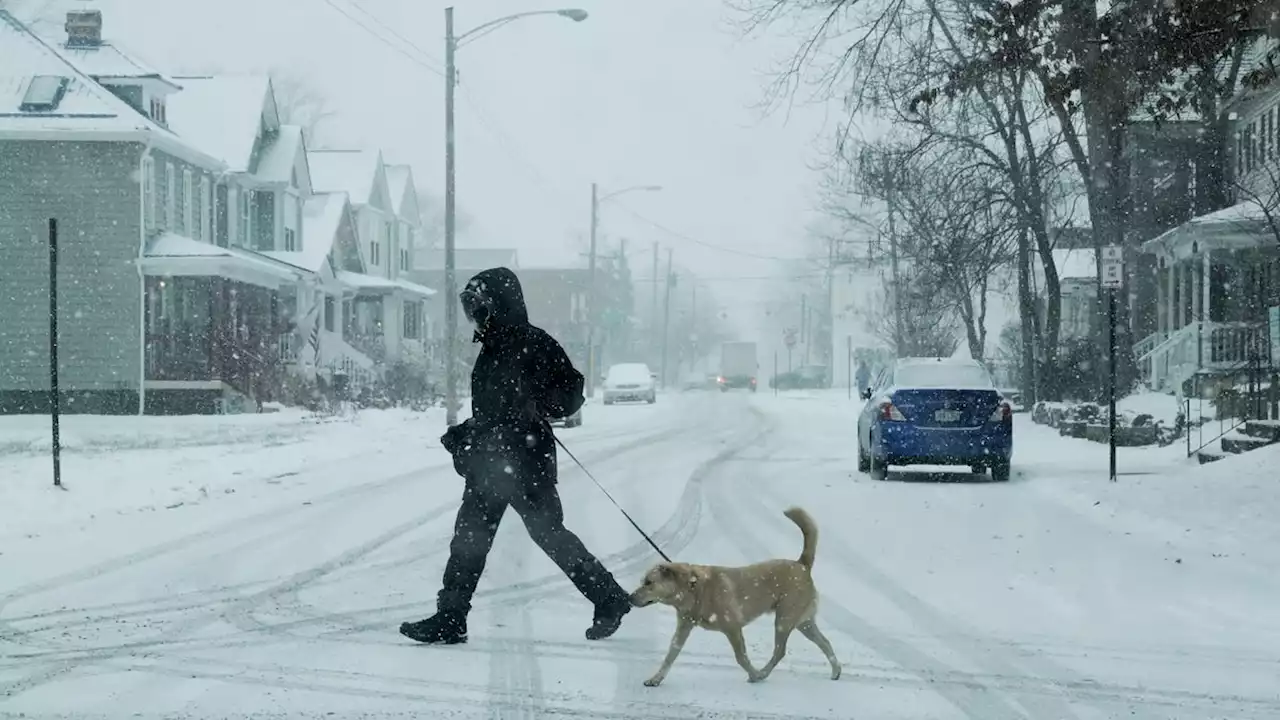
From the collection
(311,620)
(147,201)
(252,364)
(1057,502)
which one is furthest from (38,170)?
(311,620)

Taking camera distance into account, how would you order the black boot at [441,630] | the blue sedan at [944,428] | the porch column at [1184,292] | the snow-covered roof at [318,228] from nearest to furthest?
1. the black boot at [441,630]
2. the blue sedan at [944,428]
3. the porch column at [1184,292]
4. the snow-covered roof at [318,228]

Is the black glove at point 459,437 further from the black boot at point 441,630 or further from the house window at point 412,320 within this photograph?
the house window at point 412,320

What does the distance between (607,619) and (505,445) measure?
1.05 meters

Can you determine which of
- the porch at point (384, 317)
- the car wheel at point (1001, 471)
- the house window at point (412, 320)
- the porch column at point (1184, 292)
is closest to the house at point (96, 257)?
the porch at point (384, 317)

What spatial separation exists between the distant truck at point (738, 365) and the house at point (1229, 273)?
4870 centimetres

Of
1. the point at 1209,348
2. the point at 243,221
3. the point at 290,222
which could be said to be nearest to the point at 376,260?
the point at 290,222

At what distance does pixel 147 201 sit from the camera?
32.9 m

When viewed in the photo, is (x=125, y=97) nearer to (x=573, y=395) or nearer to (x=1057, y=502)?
(x=1057, y=502)

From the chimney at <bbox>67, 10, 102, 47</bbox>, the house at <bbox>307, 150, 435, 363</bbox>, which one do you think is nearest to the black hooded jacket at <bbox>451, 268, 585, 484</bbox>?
the chimney at <bbox>67, 10, 102, 47</bbox>

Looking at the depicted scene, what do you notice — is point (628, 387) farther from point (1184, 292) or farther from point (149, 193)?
point (149, 193)

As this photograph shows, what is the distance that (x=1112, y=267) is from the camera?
15.9 meters

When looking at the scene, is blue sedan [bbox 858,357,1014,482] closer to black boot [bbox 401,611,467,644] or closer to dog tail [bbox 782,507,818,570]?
black boot [bbox 401,611,467,644]

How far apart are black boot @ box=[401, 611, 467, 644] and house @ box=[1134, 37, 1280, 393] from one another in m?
21.2

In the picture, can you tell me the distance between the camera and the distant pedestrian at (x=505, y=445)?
24.9 ft
